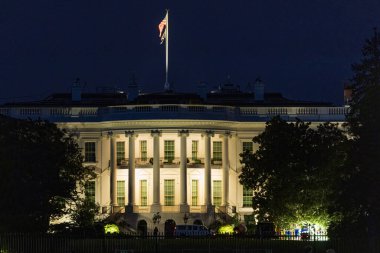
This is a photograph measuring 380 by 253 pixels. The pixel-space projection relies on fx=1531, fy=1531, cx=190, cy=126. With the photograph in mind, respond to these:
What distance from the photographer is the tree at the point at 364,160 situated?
3216 inches

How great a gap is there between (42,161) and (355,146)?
72.1ft

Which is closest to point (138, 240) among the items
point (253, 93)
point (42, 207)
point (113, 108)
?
point (42, 207)

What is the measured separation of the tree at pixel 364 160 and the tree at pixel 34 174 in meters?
17.8

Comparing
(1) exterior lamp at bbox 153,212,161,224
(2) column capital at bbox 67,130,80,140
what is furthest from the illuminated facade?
(1) exterior lamp at bbox 153,212,161,224

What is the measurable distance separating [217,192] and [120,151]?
8779 millimetres

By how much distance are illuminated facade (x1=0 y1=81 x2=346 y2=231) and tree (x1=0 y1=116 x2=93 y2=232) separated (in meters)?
12.6

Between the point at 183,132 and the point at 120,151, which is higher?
the point at 183,132

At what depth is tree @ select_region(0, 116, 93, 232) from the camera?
86.8m

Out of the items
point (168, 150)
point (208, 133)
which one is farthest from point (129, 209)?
point (208, 133)

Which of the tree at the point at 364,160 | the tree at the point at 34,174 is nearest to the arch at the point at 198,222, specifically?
the tree at the point at 34,174

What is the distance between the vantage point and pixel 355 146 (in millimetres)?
83062

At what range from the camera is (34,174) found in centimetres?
9331

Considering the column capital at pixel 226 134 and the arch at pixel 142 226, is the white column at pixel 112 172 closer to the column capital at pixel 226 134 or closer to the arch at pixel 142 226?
the arch at pixel 142 226

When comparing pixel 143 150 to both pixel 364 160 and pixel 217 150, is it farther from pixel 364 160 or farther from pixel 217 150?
pixel 364 160
